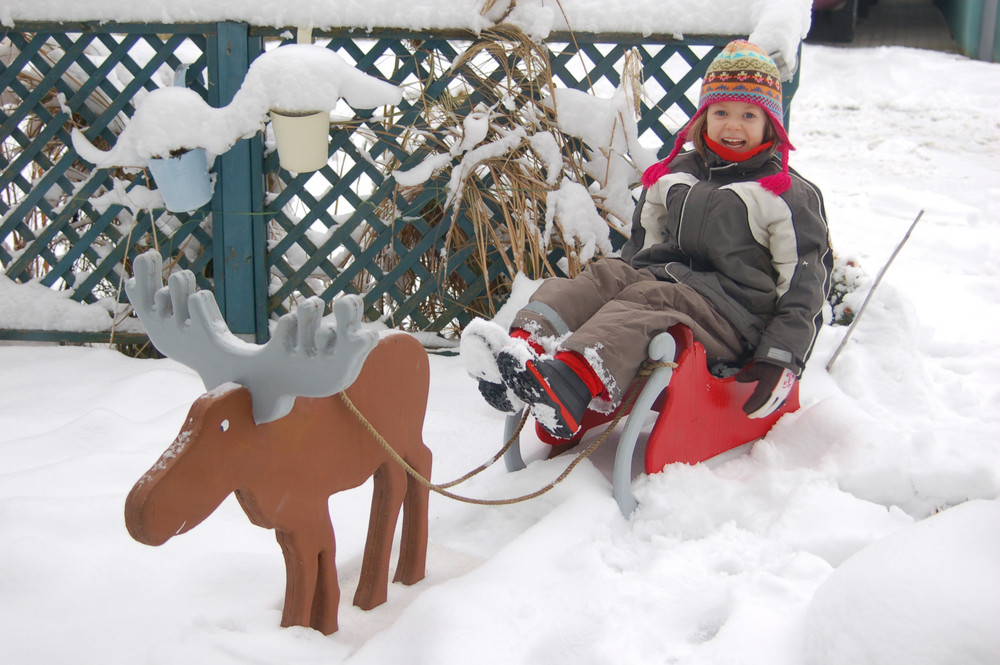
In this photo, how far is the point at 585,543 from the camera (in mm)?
1905

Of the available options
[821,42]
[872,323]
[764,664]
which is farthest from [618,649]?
[821,42]

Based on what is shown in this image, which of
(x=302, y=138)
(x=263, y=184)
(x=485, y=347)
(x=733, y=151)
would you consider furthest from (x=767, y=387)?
(x=263, y=184)

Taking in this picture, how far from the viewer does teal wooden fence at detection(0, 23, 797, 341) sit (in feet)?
10.4

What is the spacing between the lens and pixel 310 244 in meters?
3.38

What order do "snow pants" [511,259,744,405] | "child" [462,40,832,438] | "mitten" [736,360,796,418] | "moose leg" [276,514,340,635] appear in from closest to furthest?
1. "moose leg" [276,514,340,635]
2. "snow pants" [511,259,744,405]
3. "child" [462,40,832,438]
4. "mitten" [736,360,796,418]

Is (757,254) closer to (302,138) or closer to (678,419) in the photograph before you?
(678,419)

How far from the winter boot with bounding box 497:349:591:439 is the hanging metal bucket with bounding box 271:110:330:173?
4.62ft

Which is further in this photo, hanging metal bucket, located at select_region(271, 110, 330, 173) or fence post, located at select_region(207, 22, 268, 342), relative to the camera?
fence post, located at select_region(207, 22, 268, 342)

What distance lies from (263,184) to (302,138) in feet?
1.37

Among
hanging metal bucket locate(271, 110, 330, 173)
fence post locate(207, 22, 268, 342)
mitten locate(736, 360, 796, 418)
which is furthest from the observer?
fence post locate(207, 22, 268, 342)

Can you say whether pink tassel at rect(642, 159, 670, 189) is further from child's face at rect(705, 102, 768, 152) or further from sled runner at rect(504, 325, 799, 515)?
sled runner at rect(504, 325, 799, 515)

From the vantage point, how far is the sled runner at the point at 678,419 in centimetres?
206

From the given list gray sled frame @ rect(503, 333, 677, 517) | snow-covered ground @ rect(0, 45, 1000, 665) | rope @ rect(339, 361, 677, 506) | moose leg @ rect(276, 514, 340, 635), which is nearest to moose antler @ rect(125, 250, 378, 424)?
rope @ rect(339, 361, 677, 506)

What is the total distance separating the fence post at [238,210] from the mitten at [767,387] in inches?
76.0
